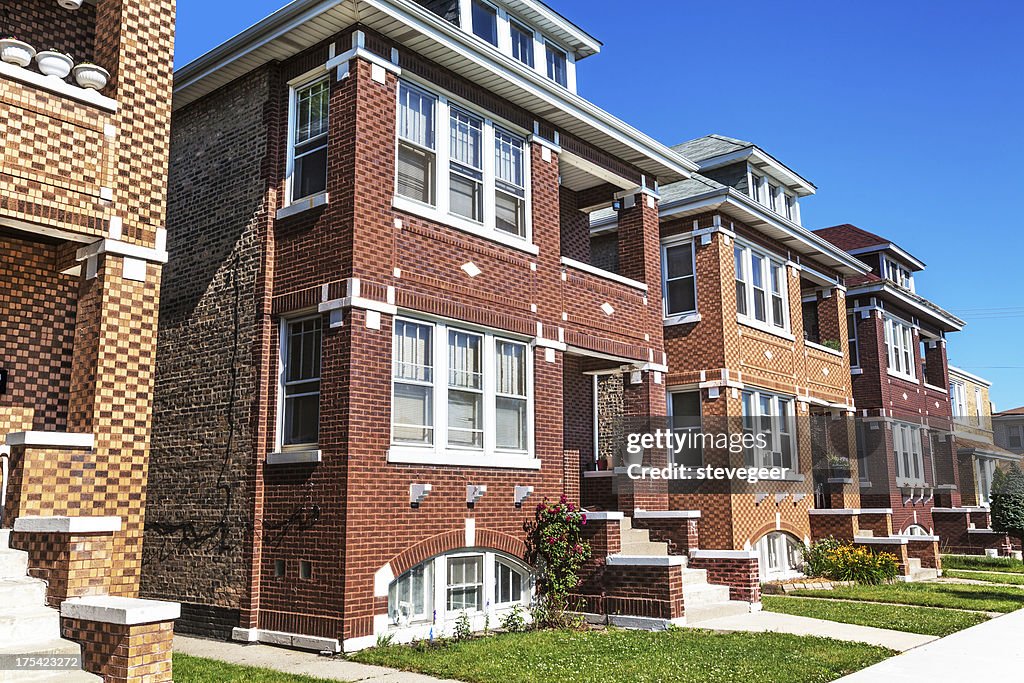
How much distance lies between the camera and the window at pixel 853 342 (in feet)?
91.7

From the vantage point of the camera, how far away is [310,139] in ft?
42.0

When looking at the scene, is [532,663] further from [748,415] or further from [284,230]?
[748,415]

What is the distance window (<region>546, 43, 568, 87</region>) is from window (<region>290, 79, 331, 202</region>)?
5854 mm

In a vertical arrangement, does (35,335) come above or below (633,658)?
above

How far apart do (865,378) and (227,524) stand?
21661 millimetres

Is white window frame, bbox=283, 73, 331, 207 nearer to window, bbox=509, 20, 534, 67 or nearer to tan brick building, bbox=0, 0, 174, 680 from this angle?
tan brick building, bbox=0, 0, 174, 680

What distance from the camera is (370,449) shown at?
37.2 ft

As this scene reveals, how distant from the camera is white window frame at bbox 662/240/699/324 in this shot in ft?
65.4

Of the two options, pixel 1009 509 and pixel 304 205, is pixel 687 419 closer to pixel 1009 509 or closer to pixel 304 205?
pixel 304 205

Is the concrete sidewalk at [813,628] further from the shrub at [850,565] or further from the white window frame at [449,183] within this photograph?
the white window frame at [449,183]

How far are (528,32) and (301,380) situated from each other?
8.44 m

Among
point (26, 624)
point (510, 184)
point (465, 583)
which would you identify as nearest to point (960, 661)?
point (465, 583)

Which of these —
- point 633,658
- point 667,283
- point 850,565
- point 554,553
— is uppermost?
point 667,283

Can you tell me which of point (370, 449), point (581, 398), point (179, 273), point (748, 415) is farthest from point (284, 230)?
point (748, 415)
